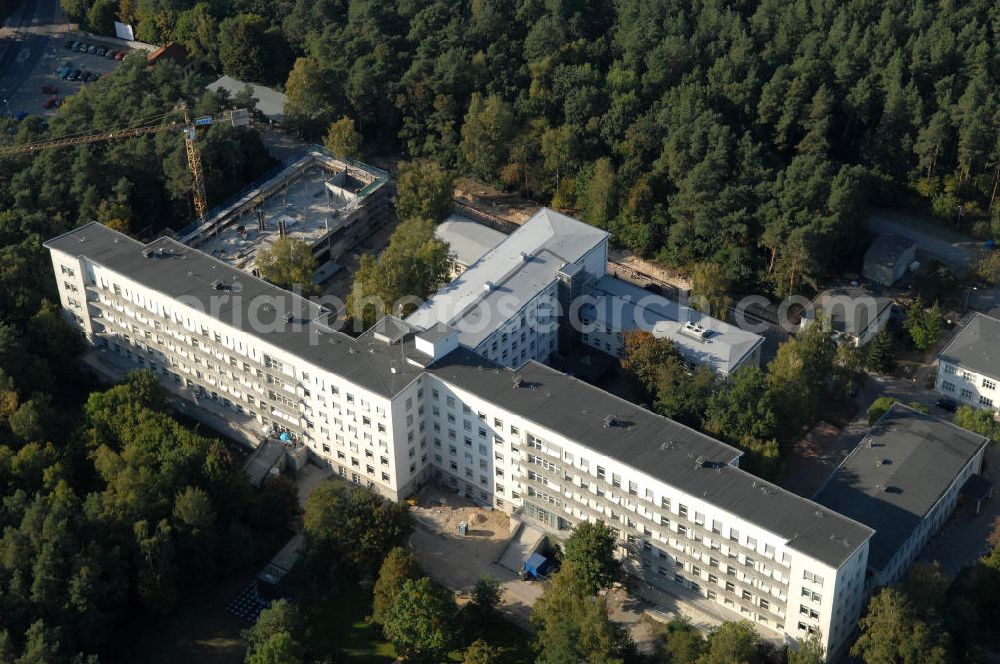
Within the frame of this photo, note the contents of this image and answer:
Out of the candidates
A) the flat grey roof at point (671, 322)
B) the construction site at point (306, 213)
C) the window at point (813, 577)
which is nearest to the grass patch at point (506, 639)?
the window at point (813, 577)

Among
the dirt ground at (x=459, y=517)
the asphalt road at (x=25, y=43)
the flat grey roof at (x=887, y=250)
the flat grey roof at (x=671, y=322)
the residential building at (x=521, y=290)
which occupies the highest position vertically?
the asphalt road at (x=25, y=43)

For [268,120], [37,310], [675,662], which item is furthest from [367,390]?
[268,120]

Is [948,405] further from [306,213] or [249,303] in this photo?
[306,213]

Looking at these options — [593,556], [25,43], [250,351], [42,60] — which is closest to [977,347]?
[593,556]

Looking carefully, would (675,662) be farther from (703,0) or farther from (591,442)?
(703,0)

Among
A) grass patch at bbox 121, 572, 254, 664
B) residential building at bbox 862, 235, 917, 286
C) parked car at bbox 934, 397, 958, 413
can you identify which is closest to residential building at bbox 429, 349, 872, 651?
grass patch at bbox 121, 572, 254, 664

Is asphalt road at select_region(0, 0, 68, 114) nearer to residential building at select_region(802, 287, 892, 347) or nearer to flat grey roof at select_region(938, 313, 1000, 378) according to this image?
residential building at select_region(802, 287, 892, 347)

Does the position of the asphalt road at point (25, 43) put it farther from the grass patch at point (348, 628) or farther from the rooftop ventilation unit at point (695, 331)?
the rooftop ventilation unit at point (695, 331)
